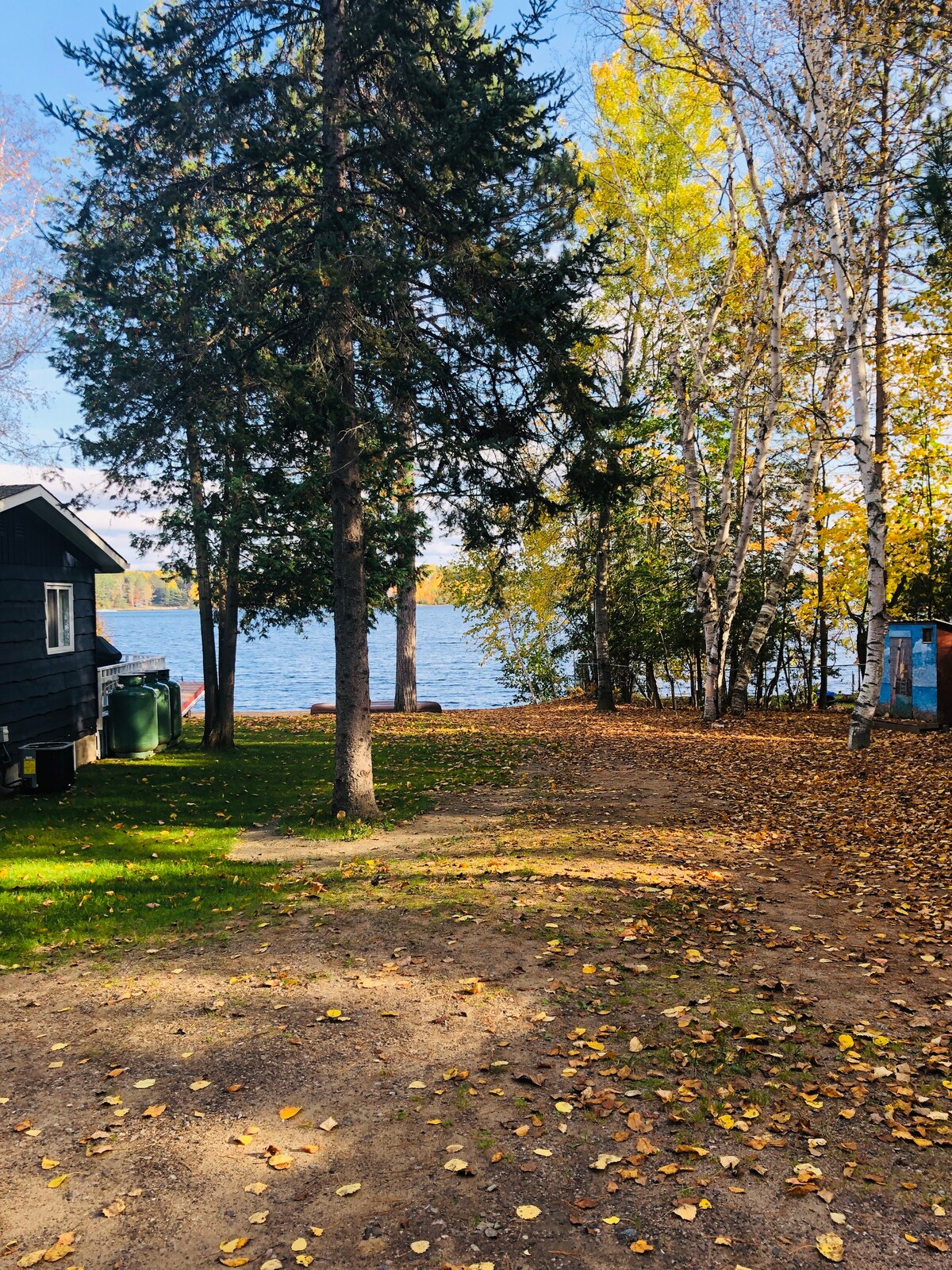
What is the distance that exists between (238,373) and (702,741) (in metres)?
10.5

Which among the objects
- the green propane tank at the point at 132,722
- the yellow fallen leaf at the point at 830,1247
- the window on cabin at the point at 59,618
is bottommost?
the yellow fallen leaf at the point at 830,1247

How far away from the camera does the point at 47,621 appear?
13.9 m

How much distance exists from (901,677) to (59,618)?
1570cm

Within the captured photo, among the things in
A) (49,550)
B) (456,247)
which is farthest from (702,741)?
(49,550)

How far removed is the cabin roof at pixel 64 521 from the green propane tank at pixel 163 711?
2377 millimetres

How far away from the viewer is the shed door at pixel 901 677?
1667 centimetres

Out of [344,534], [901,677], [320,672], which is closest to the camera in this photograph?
[344,534]

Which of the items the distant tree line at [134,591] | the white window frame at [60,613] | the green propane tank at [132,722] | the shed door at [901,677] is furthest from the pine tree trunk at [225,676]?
the distant tree line at [134,591]

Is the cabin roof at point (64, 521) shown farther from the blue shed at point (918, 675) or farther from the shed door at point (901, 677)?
the shed door at point (901, 677)

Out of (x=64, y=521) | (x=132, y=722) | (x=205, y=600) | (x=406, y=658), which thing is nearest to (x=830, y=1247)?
(x=64, y=521)

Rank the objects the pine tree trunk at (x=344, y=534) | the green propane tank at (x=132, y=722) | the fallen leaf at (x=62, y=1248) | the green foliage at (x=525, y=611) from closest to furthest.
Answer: the fallen leaf at (x=62, y=1248) → the pine tree trunk at (x=344, y=534) → the green propane tank at (x=132, y=722) → the green foliage at (x=525, y=611)

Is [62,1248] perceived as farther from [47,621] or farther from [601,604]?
[601,604]

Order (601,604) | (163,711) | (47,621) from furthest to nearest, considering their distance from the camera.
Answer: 1. (601,604)
2. (163,711)
3. (47,621)

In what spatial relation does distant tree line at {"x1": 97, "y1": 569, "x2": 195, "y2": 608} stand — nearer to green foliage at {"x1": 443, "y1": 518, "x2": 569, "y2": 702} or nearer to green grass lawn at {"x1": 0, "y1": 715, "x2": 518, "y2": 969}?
green foliage at {"x1": 443, "y1": 518, "x2": 569, "y2": 702}
